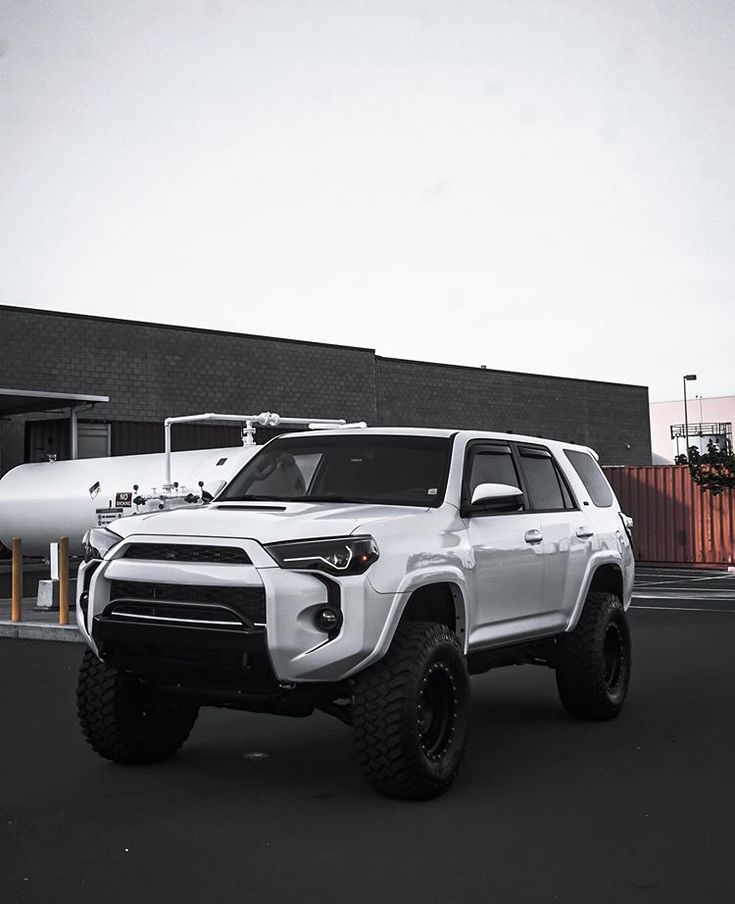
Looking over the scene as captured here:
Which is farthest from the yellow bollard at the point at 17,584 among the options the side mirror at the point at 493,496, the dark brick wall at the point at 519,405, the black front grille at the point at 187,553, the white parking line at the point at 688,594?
the dark brick wall at the point at 519,405

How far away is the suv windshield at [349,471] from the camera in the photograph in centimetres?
777

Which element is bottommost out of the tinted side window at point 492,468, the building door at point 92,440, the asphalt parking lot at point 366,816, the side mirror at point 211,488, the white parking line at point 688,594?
the asphalt parking lot at point 366,816

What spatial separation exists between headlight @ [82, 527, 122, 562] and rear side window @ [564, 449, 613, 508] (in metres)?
4.05

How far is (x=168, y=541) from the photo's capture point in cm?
677

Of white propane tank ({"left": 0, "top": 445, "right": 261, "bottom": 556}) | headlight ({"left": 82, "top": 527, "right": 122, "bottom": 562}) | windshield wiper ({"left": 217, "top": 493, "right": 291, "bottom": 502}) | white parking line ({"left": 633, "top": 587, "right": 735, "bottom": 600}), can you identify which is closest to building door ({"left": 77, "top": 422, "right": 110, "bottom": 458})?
white propane tank ({"left": 0, "top": 445, "right": 261, "bottom": 556})

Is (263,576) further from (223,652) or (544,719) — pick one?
(544,719)

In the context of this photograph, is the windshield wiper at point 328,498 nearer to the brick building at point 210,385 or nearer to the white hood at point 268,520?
the white hood at point 268,520

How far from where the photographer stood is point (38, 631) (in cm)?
1512

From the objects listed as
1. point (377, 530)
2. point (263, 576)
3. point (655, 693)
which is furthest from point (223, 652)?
point (655, 693)

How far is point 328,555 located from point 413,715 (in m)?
0.97

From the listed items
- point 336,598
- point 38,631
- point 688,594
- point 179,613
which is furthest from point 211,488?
point 688,594

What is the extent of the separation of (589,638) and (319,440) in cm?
249

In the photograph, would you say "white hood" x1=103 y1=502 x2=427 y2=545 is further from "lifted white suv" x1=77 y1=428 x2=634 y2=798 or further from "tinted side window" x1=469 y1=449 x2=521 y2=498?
"tinted side window" x1=469 y1=449 x2=521 y2=498

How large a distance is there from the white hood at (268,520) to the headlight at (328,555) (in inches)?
2.8
